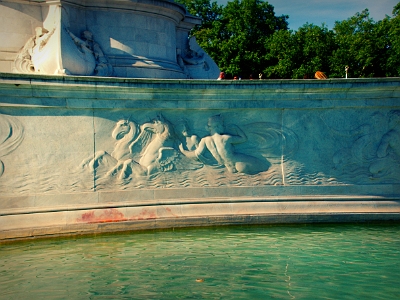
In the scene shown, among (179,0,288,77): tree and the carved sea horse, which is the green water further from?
(179,0,288,77): tree

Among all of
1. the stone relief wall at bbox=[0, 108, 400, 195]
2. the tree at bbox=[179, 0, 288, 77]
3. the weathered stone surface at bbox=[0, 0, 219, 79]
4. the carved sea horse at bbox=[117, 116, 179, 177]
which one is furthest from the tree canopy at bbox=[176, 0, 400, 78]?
the carved sea horse at bbox=[117, 116, 179, 177]

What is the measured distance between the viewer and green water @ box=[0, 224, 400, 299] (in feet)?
20.5

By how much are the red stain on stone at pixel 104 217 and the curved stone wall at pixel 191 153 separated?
0.05 feet

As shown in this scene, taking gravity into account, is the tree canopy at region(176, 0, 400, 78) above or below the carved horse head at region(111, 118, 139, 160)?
above

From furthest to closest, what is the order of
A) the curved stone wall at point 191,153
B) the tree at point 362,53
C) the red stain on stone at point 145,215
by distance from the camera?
the tree at point 362,53 < the red stain on stone at point 145,215 < the curved stone wall at point 191,153

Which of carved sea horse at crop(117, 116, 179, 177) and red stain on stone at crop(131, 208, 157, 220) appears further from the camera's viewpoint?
carved sea horse at crop(117, 116, 179, 177)

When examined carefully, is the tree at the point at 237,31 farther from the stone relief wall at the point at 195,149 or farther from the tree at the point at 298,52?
the stone relief wall at the point at 195,149

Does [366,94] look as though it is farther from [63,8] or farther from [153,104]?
[63,8]

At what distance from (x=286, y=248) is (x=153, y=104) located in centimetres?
300

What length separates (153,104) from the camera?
934 centimetres

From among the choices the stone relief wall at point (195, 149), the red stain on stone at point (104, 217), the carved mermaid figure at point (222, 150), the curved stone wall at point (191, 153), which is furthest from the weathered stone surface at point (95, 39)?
the red stain on stone at point (104, 217)

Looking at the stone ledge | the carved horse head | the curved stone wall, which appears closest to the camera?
the stone ledge

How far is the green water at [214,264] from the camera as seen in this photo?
20.5 feet

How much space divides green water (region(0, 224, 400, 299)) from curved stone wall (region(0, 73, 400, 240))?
1.25ft
